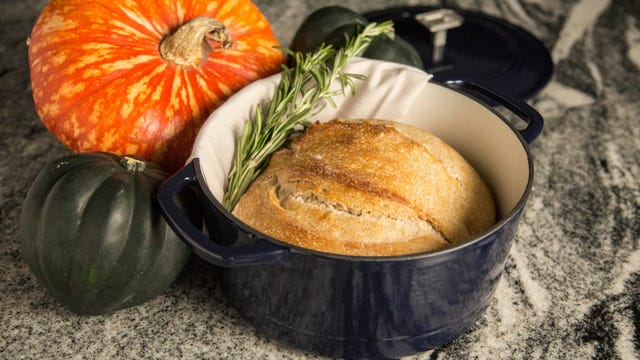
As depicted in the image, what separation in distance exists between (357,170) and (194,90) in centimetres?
31

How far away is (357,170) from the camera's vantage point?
89cm

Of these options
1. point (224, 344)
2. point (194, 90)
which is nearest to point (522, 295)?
point (224, 344)

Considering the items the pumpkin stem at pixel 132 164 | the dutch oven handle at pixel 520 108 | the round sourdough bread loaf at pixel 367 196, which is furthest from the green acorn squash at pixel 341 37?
the pumpkin stem at pixel 132 164

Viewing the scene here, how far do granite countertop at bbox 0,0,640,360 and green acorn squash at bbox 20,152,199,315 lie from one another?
0.20 feet

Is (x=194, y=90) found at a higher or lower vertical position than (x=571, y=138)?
higher

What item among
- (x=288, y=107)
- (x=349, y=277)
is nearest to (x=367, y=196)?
(x=349, y=277)

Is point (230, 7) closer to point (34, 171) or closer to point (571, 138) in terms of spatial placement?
point (34, 171)

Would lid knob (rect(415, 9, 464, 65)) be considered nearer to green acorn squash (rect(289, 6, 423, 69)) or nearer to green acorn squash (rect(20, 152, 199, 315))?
green acorn squash (rect(289, 6, 423, 69))

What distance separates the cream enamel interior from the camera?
94cm

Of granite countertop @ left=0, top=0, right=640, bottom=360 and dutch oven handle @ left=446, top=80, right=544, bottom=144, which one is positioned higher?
dutch oven handle @ left=446, top=80, right=544, bottom=144

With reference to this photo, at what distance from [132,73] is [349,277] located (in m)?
0.48

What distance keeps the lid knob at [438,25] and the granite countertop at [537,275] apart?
222 millimetres

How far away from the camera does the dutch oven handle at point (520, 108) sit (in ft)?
3.18

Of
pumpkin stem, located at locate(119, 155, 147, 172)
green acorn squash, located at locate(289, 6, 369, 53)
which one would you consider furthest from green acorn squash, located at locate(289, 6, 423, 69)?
pumpkin stem, located at locate(119, 155, 147, 172)
